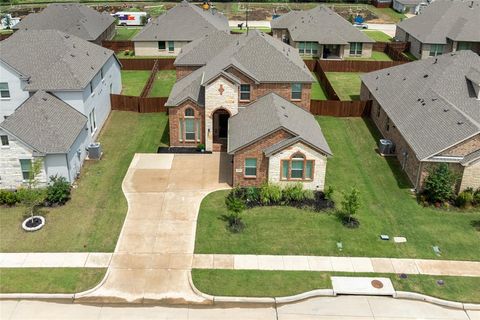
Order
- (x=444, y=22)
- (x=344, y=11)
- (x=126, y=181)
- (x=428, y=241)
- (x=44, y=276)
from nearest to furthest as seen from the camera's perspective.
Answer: (x=44, y=276) < (x=428, y=241) < (x=126, y=181) < (x=444, y=22) < (x=344, y=11)

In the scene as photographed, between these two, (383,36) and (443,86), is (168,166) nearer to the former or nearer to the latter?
(443,86)

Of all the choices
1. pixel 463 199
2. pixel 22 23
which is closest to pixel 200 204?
pixel 463 199

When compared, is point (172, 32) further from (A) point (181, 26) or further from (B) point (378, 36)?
(B) point (378, 36)

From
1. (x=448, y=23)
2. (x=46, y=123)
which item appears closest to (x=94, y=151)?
(x=46, y=123)

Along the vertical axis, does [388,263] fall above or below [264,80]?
below

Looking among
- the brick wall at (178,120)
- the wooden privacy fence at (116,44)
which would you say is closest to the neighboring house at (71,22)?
the wooden privacy fence at (116,44)
